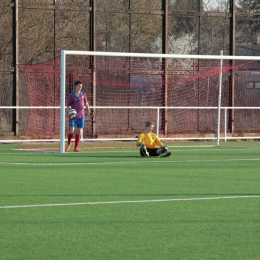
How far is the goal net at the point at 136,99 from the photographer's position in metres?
23.5

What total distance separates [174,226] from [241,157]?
10.2 meters

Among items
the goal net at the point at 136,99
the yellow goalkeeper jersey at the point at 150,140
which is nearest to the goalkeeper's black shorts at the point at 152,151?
the yellow goalkeeper jersey at the point at 150,140

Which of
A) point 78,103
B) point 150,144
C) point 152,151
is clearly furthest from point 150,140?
point 78,103

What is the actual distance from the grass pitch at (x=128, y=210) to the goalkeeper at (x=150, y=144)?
1287 mm

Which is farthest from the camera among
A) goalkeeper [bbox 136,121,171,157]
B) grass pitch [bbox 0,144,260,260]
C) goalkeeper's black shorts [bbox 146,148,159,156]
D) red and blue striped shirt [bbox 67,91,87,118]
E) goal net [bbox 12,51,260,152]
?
goal net [bbox 12,51,260,152]

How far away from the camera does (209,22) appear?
114 ft

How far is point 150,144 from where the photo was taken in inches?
714

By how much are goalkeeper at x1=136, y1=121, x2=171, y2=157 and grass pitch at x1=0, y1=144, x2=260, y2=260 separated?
50.7 inches

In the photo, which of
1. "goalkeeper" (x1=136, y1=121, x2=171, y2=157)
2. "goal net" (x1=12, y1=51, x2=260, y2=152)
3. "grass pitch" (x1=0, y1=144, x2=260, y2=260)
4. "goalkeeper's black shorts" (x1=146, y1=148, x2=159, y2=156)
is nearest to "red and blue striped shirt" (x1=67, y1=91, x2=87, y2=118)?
"goalkeeper" (x1=136, y1=121, x2=171, y2=157)

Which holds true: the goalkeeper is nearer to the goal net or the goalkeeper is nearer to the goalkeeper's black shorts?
the goalkeeper's black shorts

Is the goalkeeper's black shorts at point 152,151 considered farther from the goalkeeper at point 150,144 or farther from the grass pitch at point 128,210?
the grass pitch at point 128,210

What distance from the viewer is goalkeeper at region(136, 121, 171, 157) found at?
1788 cm

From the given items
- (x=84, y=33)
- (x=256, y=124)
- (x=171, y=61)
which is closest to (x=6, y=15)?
(x=84, y=33)

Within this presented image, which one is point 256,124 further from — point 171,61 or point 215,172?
point 215,172
